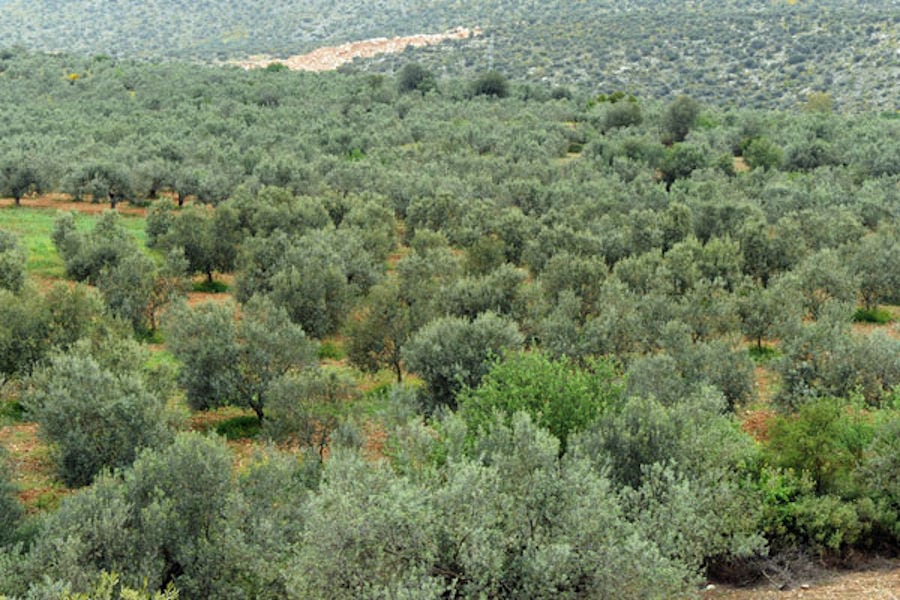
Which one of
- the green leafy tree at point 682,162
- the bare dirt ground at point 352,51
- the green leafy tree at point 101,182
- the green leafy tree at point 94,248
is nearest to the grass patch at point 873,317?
the green leafy tree at point 682,162

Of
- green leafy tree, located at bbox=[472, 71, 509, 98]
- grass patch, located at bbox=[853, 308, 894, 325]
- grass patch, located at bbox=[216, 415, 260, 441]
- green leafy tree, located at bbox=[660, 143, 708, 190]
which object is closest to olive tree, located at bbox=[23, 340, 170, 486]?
grass patch, located at bbox=[216, 415, 260, 441]

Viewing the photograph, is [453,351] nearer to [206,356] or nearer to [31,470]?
[206,356]

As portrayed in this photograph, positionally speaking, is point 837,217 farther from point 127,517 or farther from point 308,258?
point 127,517

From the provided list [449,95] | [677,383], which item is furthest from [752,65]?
[677,383]

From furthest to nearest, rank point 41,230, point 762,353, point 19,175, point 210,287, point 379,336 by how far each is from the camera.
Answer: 1. point 19,175
2. point 41,230
3. point 210,287
4. point 762,353
5. point 379,336

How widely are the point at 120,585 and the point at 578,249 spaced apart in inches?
950

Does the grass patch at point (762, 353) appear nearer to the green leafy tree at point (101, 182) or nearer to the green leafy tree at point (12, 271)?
the green leafy tree at point (12, 271)

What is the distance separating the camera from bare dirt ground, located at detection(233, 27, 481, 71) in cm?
11344

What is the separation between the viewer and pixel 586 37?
339 feet

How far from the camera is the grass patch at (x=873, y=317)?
3192 cm

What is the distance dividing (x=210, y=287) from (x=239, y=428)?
14424mm

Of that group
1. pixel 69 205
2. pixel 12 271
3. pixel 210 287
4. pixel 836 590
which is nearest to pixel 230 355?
pixel 12 271

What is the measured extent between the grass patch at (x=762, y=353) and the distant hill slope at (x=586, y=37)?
198ft

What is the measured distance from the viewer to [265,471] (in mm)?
15016
